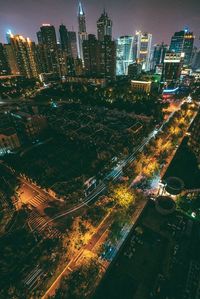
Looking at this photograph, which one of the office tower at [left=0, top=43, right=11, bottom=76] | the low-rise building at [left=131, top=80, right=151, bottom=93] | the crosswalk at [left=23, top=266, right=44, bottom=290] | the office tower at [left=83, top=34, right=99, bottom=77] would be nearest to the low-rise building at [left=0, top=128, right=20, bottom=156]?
the crosswalk at [left=23, top=266, right=44, bottom=290]

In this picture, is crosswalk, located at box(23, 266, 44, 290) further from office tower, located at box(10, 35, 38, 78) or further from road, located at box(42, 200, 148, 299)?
office tower, located at box(10, 35, 38, 78)

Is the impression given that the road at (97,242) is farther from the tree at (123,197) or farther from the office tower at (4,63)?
the office tower at (4,63)

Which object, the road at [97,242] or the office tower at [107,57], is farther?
the office tower at [107,57]

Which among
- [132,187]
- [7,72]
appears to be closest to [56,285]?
Result: [132,187]

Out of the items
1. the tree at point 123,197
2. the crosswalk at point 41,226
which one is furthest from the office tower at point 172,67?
the crosswalk at point 41,226

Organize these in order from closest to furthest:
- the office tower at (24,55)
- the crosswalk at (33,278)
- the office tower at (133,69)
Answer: the crosswalk at (33,278)
the office tower at (24,55)
the office tower at (133,69)

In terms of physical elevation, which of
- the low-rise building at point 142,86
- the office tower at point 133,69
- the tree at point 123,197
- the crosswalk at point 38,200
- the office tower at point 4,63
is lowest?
the crosswalk at point 38,200

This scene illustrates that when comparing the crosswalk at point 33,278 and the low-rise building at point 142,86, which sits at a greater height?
the low-rise building at point 142,86
